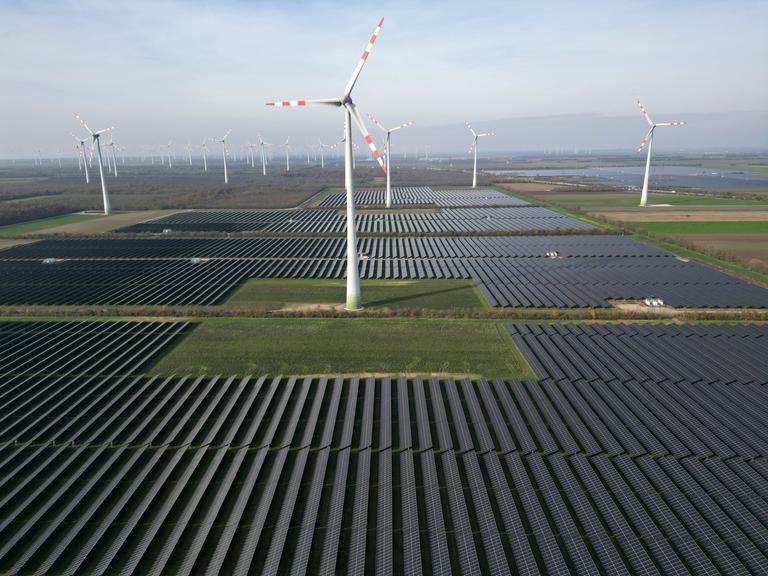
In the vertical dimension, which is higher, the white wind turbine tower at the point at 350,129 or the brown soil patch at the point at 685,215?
the white wind turbine tower at the point at 350,129

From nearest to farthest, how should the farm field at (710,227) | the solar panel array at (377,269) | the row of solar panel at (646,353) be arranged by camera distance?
the row of solar panel at (646,353) → the solar panel array at (377,269) → the farm field at (710,227)

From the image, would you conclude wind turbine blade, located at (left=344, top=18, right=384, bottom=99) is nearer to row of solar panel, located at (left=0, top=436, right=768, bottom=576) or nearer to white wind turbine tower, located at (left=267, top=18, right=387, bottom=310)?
white wind turbine tower, located at (left=267, top=18, right=387, bottom=310)

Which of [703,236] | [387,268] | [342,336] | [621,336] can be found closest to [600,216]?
[703,236]

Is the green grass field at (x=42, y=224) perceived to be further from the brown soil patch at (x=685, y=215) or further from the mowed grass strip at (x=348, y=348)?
the brown soil patch at (x=685, y=215)

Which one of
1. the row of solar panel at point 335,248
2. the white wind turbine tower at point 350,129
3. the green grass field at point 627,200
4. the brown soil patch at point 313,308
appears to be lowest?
the brown soil patch at point 313,308

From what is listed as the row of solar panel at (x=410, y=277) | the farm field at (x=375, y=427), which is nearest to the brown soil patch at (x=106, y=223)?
the row of solar panel at (x=410, y=277)

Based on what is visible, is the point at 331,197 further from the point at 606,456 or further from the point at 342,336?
the point at 606,456
